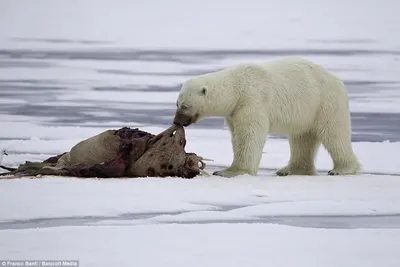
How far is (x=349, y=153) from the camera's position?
348 inches

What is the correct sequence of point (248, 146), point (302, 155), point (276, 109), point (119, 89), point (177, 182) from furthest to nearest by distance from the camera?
point (119, 89) → point (302, 155) → point (276, 109) → point (248, 146) → point (177, 182)

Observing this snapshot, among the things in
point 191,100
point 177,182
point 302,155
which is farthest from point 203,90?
point 302,155

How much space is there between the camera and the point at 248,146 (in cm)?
822

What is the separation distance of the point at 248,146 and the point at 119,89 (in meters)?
8.85

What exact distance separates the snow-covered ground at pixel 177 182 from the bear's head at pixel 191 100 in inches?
21.3

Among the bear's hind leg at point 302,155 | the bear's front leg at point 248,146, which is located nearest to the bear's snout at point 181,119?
the bear's front leg at point 248,146

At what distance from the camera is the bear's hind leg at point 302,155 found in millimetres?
8953

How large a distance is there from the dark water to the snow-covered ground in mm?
32

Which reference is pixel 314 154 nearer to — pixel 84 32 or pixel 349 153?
pixel 349 153

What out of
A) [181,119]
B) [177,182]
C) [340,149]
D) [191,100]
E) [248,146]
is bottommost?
[177,182]

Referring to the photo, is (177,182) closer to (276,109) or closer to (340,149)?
(276,109)

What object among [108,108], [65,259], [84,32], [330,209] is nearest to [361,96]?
[108,108]

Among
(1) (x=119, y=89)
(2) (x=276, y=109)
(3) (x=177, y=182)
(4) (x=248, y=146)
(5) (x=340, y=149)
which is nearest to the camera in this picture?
(3) (x=177, y=182)

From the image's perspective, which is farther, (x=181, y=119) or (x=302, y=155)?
(x=302, y=155)
